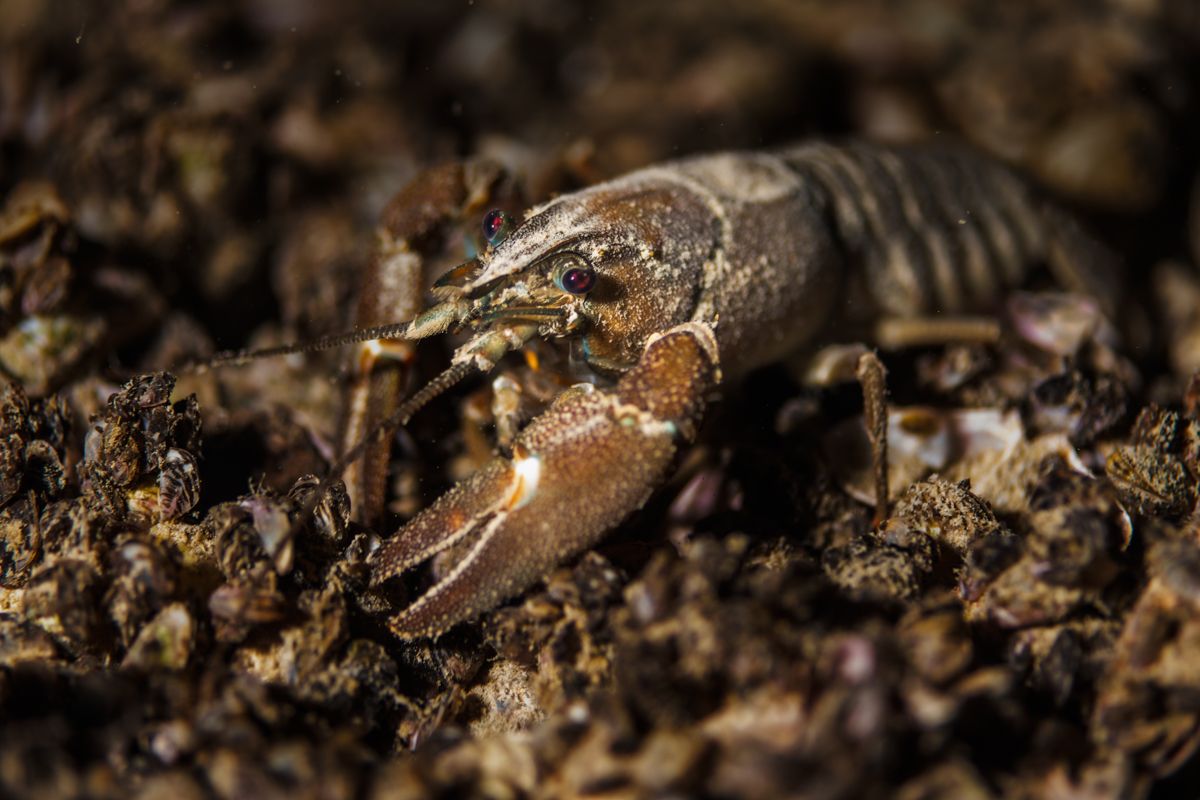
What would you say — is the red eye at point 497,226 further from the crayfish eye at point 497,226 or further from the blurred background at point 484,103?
the blurred background at point 484,103

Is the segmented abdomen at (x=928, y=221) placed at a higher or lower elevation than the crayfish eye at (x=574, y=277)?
lower

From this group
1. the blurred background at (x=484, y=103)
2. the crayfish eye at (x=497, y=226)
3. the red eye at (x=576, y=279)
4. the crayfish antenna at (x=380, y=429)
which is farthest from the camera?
the blurred background at (x=484, y=103)

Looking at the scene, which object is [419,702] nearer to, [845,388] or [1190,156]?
[845,388]

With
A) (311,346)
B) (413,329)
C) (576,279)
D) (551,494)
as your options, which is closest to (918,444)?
(576,279)

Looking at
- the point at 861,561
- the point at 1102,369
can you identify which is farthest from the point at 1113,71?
the point at 861,561

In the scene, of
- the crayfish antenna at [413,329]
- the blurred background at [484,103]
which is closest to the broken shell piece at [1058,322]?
the blurred background at [484,103]

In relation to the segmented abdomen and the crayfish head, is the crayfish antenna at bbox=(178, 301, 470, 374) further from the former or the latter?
the segmented abdomen
